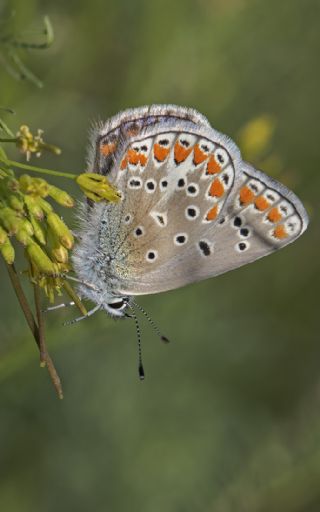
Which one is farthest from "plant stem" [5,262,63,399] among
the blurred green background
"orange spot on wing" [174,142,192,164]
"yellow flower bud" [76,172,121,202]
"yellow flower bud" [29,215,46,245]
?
the blurred green background

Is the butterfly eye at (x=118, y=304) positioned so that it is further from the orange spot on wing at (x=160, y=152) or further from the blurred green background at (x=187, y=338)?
the blurred green background at (x=187, y=338)

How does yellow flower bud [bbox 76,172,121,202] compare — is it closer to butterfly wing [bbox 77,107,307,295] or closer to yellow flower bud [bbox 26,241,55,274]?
yellow flower bud [bbox 26,241,55,274]

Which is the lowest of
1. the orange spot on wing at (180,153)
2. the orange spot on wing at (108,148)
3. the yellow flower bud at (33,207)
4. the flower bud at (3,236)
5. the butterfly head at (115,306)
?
the butterfly head at (115,306)

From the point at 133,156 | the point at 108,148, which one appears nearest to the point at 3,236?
the point at 108,148

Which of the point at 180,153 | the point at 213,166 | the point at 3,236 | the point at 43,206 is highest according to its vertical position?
the point at 180,153

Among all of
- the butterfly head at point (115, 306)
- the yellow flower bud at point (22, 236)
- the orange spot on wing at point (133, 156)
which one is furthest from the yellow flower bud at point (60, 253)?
the butterfly head at point (115, 306)

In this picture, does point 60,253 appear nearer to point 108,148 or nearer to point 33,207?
point 33,207
